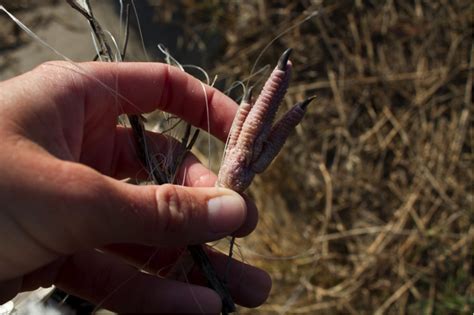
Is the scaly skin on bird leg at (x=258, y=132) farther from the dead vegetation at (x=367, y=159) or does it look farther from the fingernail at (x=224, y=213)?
the dead vegetation at (x=367, y=159)

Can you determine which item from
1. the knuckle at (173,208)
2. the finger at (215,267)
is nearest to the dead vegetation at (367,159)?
the finger at (215,267)

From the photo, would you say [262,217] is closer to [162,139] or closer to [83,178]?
[162,139]

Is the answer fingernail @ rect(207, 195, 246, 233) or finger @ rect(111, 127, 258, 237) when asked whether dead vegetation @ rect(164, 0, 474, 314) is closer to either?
finger @ rect(111, 127, 258, 237)

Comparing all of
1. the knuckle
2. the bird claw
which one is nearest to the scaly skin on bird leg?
the bird claw

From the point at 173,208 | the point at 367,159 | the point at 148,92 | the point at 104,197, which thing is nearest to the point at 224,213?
the point at 173,208

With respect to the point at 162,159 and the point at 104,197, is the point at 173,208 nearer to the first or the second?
the point at 104,197

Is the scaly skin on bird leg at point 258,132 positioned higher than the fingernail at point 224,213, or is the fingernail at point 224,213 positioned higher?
the scaly skin on bird leg at point 258,132
